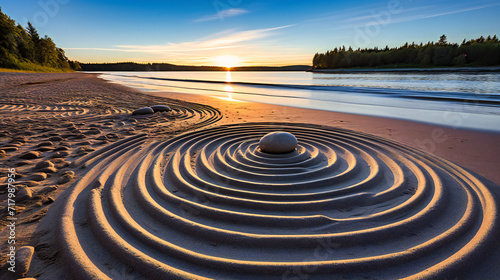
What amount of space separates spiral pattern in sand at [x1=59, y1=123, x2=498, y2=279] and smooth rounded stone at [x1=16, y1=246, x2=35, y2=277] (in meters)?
0.33

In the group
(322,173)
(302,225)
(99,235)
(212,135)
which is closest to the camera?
(99,235)

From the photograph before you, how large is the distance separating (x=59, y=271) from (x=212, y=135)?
19.8 feet

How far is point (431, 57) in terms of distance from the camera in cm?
8431

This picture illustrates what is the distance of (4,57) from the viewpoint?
55219 millimetres

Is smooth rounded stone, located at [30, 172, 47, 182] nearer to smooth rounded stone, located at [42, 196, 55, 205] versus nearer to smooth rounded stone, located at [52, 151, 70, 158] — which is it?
smooth rounded stone, located at [42, 196, 55, 205]

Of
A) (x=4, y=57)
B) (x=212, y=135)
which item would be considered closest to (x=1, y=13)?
(x=4, y=57)

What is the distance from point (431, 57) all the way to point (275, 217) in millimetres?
109493

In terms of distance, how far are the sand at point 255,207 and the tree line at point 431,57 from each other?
317 feet

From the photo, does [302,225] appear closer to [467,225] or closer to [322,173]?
[322,173]

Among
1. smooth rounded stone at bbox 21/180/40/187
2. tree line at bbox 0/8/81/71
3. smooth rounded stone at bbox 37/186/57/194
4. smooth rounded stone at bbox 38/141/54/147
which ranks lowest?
smooth rounded stone at bbox 37/186/57/194

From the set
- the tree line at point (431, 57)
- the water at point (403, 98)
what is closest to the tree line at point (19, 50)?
the water at point (403, 98)

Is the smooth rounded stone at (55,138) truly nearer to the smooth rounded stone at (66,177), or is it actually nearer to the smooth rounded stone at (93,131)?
the smooth rounded stone at (93,131)

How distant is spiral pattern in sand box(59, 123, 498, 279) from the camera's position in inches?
106

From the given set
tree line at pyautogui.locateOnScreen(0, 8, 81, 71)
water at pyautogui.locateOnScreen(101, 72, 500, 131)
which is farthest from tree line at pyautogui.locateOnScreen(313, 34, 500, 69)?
tree line at pyautogui.locateOnScreen(0, 8, 81, 71)
